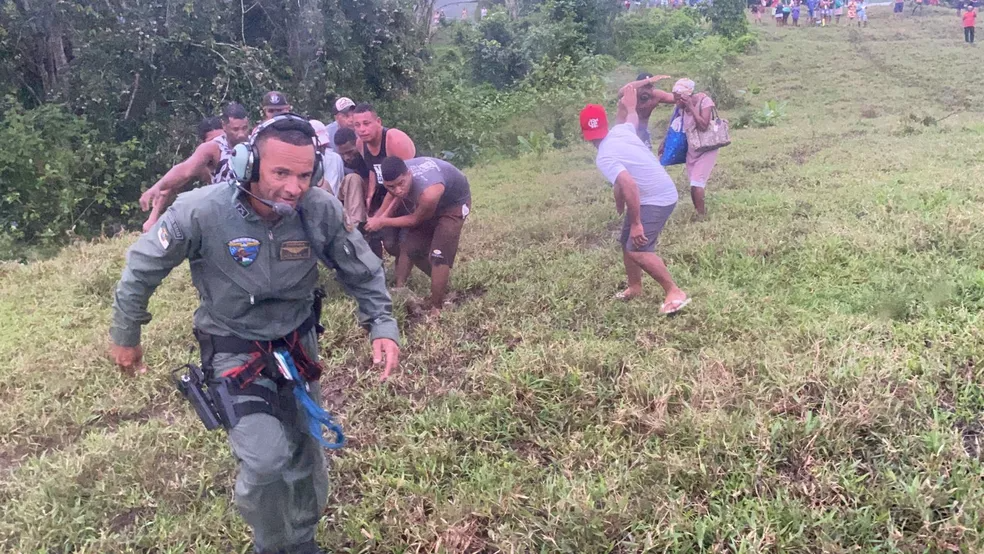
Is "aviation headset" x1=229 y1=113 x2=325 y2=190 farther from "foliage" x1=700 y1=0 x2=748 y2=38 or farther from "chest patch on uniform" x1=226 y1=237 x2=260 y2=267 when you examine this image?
"foliage" x1=700 y1=0 x2=748 y2=38

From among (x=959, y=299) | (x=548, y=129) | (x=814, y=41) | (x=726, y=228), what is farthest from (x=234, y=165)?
(x=814, y=41)

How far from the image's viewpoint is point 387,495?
3215 millimetres

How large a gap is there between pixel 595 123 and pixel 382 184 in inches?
60.8

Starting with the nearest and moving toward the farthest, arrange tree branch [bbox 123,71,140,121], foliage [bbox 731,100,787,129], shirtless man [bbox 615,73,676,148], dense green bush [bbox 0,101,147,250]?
1. shirtless man [bbox 615,73,676,148]
2. dense green bush [bbox 0,101,147,250]
3. tree branch [bbox 123,71,140,121]
4. foliage [bbox 731,100,787,129]

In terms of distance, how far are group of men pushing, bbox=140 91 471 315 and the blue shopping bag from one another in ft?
8.58

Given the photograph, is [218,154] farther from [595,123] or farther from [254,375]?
[254,375]

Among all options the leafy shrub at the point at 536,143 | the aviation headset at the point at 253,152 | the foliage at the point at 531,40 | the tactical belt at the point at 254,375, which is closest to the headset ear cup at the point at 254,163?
the aviation headset at the point at 253,152

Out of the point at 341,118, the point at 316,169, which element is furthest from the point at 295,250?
the point at 341,118

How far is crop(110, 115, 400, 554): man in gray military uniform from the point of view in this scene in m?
2.47

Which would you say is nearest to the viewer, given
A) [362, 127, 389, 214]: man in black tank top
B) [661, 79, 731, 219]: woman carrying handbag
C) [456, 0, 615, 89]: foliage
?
[362, 127, 389, 214]: man in black tank top

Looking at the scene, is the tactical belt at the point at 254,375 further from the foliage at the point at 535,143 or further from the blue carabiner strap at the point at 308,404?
the foliage at the point at 535,143

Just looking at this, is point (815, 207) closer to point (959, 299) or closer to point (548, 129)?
point (959, 299)

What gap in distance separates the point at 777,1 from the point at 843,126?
68.2 ft

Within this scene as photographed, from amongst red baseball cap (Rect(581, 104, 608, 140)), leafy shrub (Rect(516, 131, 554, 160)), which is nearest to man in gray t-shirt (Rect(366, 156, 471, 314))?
red baseball cap (Rect(581, 104, 608, 140))
